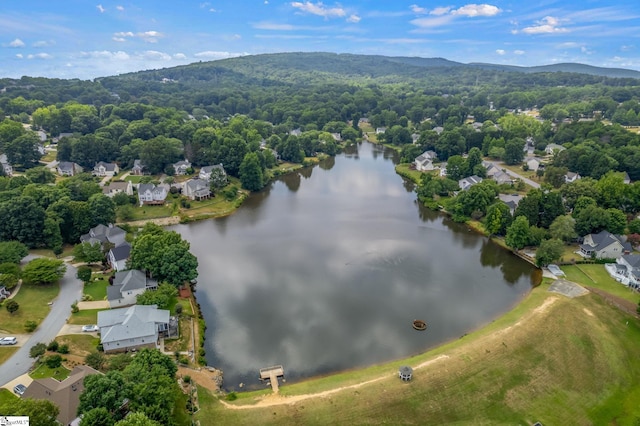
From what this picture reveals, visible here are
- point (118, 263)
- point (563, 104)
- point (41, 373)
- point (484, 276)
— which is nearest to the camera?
point (41, 373)

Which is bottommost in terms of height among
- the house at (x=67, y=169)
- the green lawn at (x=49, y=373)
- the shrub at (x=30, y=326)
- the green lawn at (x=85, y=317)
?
the green lawn at (x=49, y=373)

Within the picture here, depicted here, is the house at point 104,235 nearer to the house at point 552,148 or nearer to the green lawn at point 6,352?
the green lawn at point 6,352

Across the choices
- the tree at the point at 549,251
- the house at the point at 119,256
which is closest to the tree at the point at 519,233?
the tree at the point at 549,251

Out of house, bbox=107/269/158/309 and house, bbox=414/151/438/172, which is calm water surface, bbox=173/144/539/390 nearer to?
house, bbox=107/269/158/309

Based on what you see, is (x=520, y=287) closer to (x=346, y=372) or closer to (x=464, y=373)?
(x=464, y=373)

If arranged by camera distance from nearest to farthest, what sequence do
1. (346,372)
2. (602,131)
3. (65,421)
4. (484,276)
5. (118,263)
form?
1. (65,421)
2. (346,372)
3. (118,263)
4. (484,276)
5. (602,131)

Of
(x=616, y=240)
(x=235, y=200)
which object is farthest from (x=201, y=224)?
(x=616, y=240)
